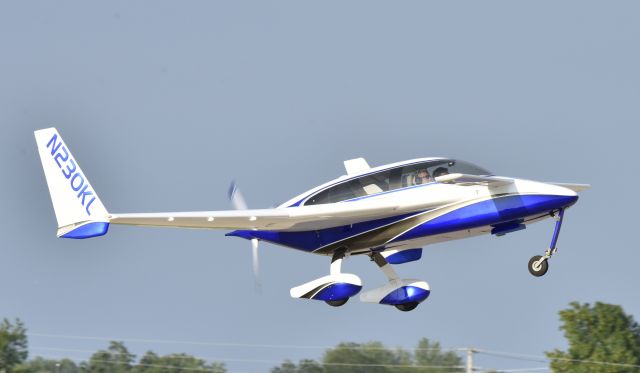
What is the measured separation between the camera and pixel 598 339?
74.8 m

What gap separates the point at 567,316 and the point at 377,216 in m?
45.5

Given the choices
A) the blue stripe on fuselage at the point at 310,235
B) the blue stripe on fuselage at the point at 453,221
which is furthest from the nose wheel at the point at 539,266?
the blue stripe on fuselage at the point at 310,235

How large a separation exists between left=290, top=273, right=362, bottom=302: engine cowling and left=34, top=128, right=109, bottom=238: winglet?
211 inches

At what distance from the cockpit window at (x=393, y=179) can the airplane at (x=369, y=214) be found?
0.08ft

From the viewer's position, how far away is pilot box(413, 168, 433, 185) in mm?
31625

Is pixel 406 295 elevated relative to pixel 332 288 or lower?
elevated

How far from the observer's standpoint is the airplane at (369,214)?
103ft

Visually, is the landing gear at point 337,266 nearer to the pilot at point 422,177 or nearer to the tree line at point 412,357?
the pilot at point 422,177

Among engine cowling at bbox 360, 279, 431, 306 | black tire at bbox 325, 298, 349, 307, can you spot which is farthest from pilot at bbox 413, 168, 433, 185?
black tire at bbox 325, 298, 349, 307

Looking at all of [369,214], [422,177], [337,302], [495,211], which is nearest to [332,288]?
[337,302]

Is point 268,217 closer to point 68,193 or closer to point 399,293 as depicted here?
point 399,293

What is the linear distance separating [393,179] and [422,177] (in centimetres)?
73

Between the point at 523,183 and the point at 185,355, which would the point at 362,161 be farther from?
the point at 185,355

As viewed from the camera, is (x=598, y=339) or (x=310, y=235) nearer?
(x=310, y=235)
